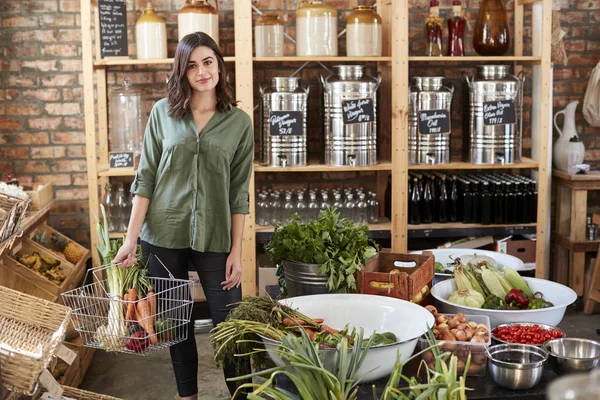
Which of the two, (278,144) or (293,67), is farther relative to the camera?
(293,67)

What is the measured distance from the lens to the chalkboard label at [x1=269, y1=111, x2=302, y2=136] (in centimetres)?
470

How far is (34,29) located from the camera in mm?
5035

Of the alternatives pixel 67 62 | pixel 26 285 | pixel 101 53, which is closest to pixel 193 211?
pixel 26 285

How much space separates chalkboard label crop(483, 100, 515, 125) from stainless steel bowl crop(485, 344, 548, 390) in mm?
2697

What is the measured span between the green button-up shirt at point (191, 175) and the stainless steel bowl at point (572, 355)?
142cm

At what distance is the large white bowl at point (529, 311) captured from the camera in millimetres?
2660

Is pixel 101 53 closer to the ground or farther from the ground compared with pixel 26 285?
farther from the ground

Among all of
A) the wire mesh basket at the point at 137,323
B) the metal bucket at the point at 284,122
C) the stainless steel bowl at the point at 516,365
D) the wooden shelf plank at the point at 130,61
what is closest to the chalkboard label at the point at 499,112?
the metal bucket at the point at 284,122

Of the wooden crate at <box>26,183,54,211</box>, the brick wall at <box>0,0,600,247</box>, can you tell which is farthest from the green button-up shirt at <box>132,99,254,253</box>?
the brick wall at <box>0,0,600,247</box>

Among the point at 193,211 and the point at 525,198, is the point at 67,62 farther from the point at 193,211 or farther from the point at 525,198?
the point at 525,198

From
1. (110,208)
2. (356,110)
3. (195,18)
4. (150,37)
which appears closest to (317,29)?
(356,110)

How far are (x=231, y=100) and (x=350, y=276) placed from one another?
0.97 metres

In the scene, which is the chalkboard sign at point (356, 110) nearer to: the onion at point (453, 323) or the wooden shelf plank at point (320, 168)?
the wooden shelf plank at point (320, 168)

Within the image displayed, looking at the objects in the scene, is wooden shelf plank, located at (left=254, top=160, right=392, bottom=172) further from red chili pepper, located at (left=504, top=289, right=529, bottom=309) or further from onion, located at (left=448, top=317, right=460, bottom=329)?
onion, located at (left=448, top=317, right=460, bottom=329)
